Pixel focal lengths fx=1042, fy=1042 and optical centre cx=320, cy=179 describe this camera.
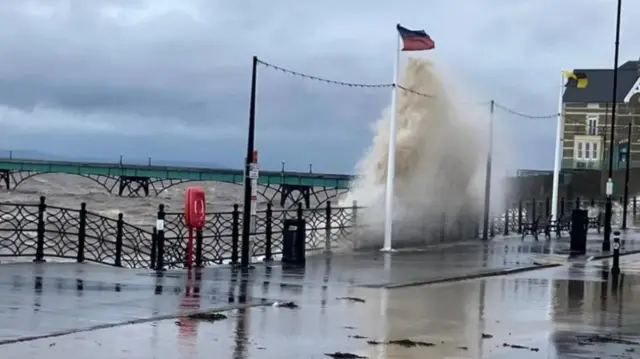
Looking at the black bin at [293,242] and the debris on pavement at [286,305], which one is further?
the black bin at [293,242]

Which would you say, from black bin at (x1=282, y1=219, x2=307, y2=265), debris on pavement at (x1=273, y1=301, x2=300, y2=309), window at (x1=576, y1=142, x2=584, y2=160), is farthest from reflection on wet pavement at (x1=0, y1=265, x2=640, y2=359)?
window at (x1=576, y1=142, x2=584, y2=160)

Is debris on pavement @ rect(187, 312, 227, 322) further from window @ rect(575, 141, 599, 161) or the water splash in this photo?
window @ rect(575, 141, 599, 161)

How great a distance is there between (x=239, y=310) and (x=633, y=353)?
5413 mm

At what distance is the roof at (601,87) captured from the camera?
113 meters

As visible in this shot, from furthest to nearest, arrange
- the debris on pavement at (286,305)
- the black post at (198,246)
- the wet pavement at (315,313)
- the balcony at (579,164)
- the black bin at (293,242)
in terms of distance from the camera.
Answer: the balcony at (579,164) → the black bin at (293,242) → the black post at (198,246) → the debris on pavement at (286,305) → the wet pavement at (315,313)

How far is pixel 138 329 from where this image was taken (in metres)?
12.2

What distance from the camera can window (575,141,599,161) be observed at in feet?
372

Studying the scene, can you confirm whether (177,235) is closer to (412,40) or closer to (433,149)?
(412,40)

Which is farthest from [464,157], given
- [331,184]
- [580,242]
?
[331,184]

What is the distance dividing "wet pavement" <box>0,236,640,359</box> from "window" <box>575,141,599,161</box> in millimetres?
92466

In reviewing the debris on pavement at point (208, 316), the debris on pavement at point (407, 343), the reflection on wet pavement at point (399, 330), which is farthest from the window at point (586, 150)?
the debris on pavement at point (407, 343)

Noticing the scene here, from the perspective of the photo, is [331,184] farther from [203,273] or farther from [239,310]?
[239,310]

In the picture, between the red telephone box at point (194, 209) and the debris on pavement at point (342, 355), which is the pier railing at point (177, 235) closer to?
the red telephone box at point (194, 209)

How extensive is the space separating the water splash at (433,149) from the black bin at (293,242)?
58.2 ft
